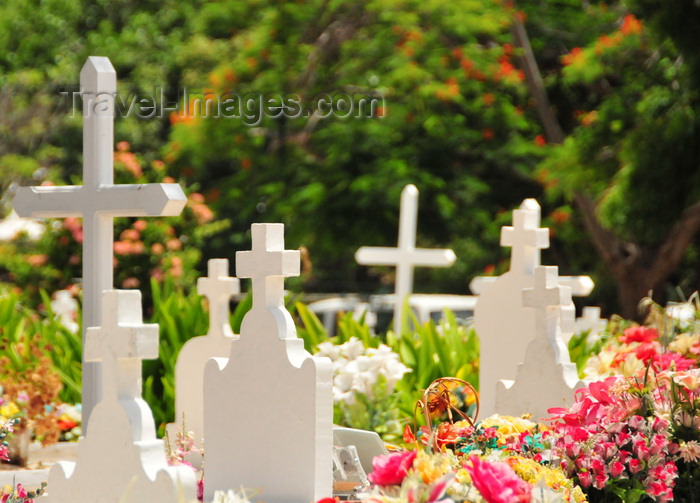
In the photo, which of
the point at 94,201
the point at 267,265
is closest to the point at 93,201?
the point at 94,201

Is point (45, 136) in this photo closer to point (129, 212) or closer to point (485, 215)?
point (485, 215)

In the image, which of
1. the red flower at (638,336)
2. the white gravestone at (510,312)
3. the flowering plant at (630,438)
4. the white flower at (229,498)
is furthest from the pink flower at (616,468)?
the red flower at (638,336)

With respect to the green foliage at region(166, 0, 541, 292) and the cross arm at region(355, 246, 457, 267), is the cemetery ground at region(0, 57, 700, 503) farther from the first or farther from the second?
the green foliage at region(166, 0, 541, 292)

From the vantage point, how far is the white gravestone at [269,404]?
3.17m

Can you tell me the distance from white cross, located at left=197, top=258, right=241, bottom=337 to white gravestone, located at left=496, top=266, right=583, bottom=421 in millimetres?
1259

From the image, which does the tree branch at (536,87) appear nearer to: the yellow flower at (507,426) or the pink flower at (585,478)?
the yellow flower at (507,426)

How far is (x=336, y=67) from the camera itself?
15805 millimetres

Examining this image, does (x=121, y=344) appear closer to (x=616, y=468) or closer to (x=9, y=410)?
(x=616, y=468)

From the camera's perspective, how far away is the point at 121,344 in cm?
282

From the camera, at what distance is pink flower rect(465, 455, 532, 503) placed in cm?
254

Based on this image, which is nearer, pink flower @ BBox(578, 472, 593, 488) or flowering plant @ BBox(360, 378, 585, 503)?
flowering plant @ BBox(360, 378, 585, 503)

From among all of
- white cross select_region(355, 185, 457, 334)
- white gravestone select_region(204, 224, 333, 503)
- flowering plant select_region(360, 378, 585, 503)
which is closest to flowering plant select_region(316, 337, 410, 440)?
flowering plant select_region(360, 378, 585, 503)

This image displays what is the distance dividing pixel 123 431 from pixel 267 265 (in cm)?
76

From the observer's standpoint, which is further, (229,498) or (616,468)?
(616,468)
